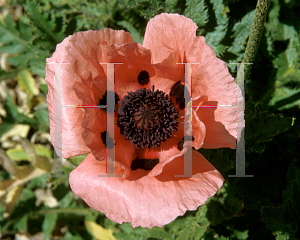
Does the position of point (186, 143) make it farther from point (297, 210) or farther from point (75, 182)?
point (297, 210)

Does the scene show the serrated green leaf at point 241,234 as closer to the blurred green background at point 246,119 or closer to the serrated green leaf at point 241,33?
the blurred green background at point 246,119

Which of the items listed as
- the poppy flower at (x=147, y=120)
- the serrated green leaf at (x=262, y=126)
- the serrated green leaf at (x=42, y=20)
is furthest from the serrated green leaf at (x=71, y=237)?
the serrated green leaf at (x=262, y=126)

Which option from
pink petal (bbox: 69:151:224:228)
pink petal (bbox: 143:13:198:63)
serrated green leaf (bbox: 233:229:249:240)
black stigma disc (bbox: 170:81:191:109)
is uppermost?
pink petal (bbox: 143:13:198:63)

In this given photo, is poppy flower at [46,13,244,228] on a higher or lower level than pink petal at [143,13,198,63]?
lower

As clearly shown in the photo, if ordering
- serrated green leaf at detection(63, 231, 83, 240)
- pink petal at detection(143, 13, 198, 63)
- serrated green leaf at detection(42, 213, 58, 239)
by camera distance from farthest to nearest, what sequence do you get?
serrated green leaf at detection(63, 231, 83, 240) < serrated green leaf at detection(42, 213, 58, 239) < pink petal at detection(143, 13, 198, 63)

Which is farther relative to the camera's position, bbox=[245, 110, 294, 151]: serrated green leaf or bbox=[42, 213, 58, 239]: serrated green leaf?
bbox=[42, 213, 58, 239]: serrated green leaf

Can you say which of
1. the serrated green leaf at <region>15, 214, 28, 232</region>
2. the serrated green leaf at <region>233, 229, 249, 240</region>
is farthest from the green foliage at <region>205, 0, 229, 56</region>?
the serrated green leaf at <region>15, 214, 28, 232</region>

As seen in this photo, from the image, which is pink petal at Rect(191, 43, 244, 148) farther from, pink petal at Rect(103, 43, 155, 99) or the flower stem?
the flower stem
